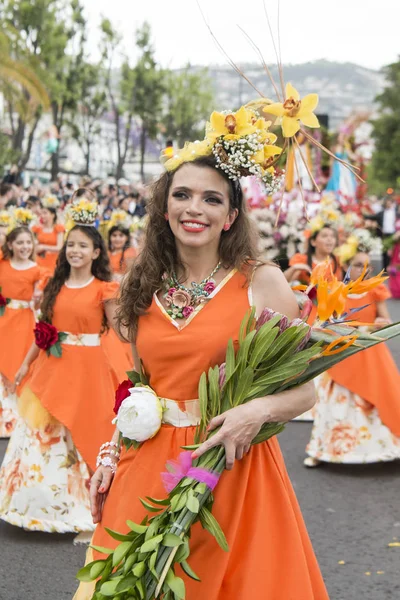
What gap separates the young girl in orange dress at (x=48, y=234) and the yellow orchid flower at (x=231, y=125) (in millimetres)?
9910

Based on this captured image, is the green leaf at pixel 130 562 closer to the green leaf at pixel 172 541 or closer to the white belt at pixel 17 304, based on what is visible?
the green leaf at pixel 172 541

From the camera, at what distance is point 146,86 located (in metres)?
45.1

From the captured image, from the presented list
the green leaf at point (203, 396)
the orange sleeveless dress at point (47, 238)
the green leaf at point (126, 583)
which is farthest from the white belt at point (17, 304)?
the green leaf at point (126, 583)

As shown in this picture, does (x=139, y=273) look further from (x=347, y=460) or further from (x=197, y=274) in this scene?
(x=347, y=460)

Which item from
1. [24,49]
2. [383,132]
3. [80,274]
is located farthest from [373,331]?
[383,132]

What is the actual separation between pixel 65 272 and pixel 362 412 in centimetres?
270

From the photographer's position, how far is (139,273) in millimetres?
3414

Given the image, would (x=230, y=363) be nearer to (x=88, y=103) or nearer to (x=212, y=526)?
(x=212, y=526)

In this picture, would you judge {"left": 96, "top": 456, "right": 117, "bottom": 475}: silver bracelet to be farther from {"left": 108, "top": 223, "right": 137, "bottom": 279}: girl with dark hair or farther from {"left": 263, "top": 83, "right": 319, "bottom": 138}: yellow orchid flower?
{"left": 108, "top": 223, "right": 137, "bottom": 279}: girl with dark hair

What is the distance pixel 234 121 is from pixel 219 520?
4.34 feet

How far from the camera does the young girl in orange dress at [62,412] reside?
19.4 feet

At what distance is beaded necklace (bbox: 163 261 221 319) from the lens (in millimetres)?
3207

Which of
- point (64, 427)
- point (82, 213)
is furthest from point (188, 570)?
point (82, 213)

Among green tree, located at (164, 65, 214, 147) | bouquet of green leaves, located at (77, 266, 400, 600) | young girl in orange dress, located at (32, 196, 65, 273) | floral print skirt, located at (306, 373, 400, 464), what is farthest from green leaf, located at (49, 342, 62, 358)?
green tree, located at (164, 65, 214, 147)
